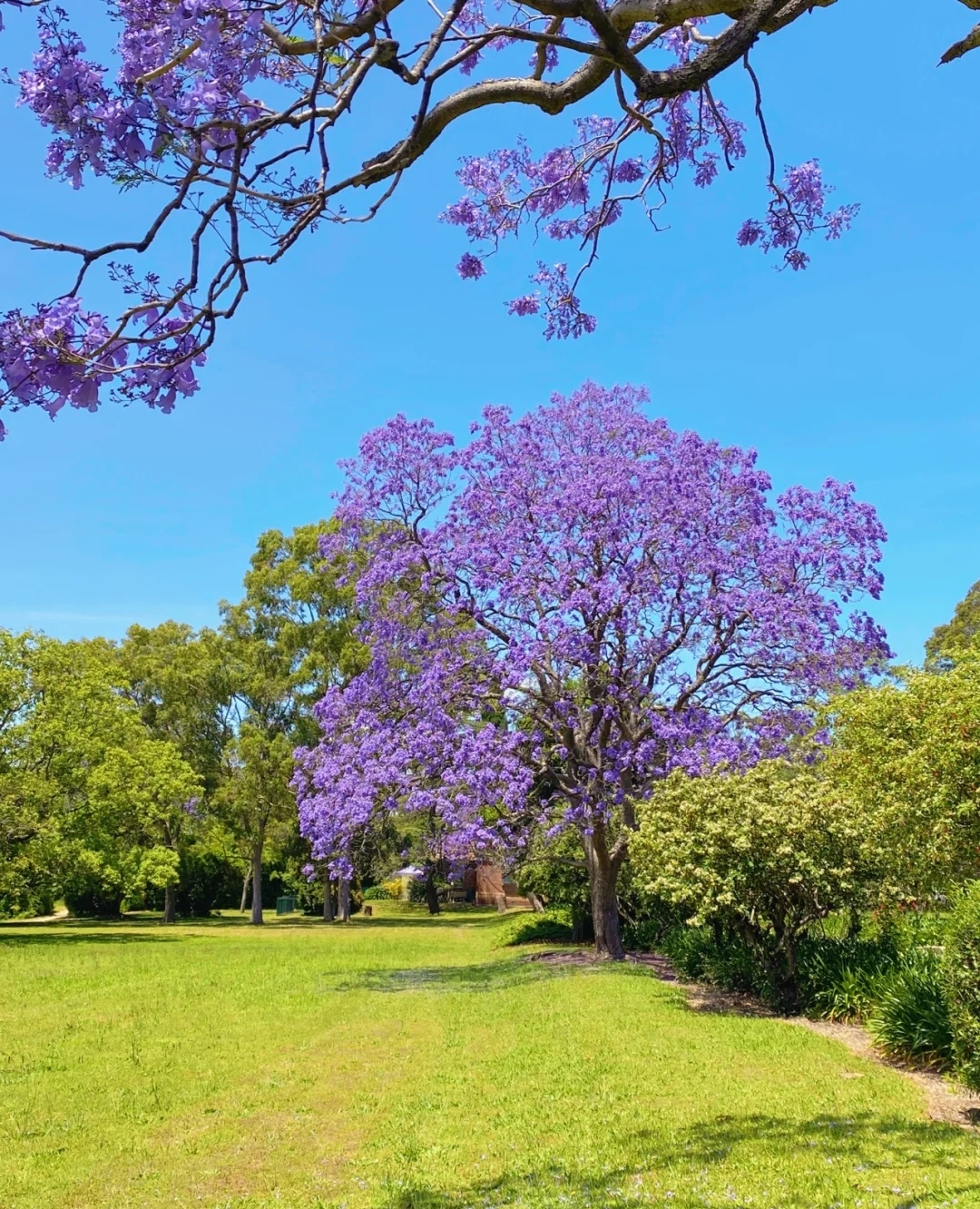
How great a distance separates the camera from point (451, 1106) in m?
6.73

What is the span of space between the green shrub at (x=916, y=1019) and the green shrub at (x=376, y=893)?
41.0 metres

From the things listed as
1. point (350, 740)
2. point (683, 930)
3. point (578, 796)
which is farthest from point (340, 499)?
point (683, 930)

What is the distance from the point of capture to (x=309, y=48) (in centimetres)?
369

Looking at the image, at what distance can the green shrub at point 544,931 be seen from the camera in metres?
21.7

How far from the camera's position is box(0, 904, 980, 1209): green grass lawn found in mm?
4887

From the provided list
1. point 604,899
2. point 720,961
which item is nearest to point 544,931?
point 604,899

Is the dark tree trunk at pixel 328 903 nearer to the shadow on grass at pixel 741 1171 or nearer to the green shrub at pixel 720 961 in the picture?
the green shrub at pixel 720 961

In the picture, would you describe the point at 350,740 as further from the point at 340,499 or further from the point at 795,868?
the point at 795,868

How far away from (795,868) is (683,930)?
226 inches

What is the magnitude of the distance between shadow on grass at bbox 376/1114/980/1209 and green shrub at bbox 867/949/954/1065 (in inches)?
81.6

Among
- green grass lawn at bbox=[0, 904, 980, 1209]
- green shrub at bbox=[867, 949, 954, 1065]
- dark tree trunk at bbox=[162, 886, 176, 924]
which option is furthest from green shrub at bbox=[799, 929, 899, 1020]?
dark tree trunk at bbox=[162, 886, 176, 924]

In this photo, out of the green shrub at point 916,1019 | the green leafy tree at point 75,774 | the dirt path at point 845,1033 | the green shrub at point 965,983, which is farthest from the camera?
the green leafy tree at point 75,774

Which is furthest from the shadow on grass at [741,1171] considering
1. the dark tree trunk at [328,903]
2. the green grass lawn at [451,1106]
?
the dark tree trunk at [328,903]

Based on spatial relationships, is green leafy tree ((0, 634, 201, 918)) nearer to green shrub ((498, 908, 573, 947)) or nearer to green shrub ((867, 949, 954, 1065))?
green shrub ((498, 908, 573, 947))
